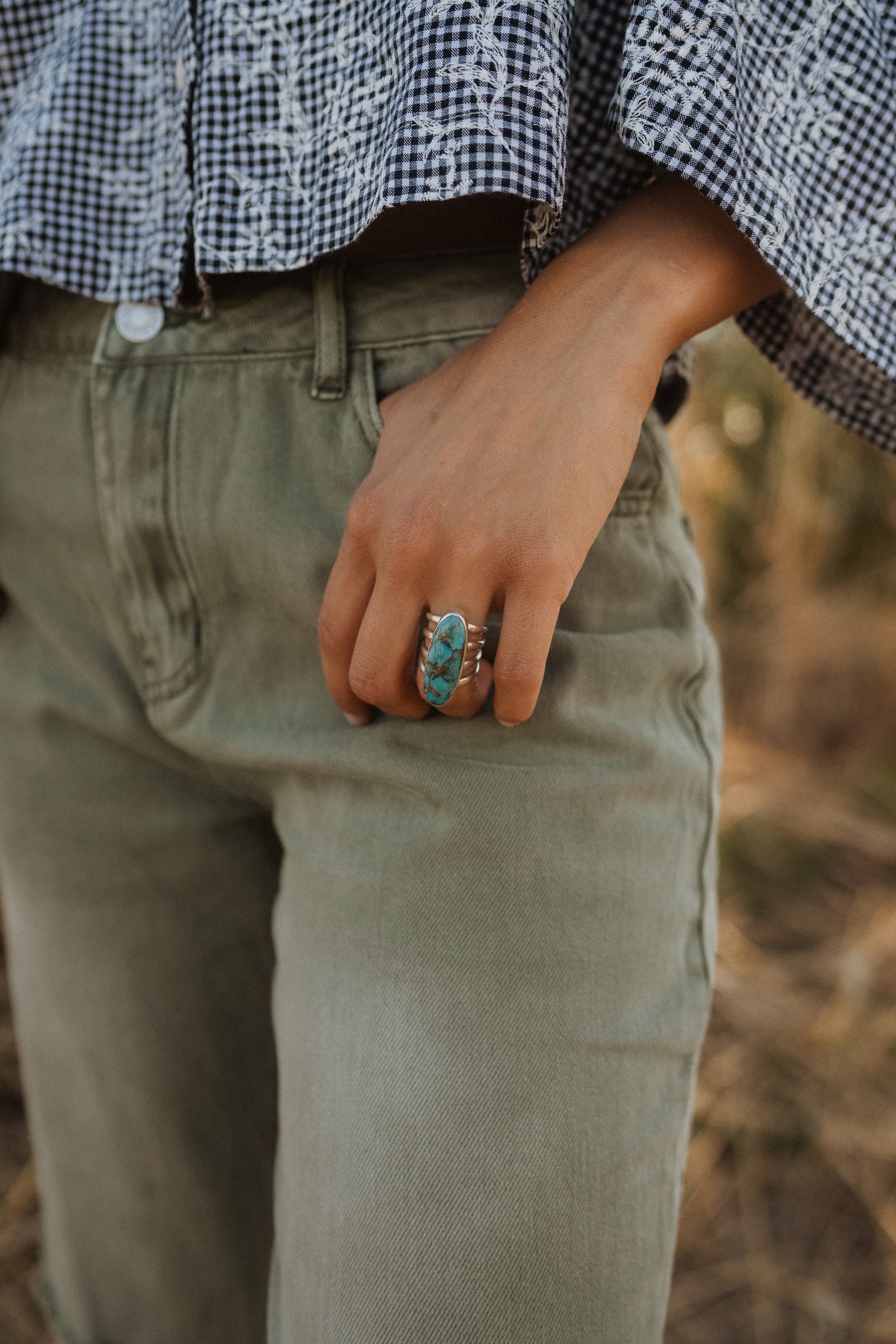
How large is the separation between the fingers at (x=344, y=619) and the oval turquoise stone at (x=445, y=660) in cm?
6

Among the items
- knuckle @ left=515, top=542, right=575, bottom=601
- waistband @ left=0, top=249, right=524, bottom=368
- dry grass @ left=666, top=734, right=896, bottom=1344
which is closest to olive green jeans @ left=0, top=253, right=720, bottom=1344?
waistband @ left=0, top=249, right=524, bottom=368

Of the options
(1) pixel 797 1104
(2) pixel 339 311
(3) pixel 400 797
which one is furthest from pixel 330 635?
(1) pixel 797 1104

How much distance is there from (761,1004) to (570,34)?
78.2 inches

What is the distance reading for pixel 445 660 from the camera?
0.59 m

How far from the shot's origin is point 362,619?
24.6 inches

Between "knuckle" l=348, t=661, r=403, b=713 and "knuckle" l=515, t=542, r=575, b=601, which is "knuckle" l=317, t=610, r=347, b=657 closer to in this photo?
"knuckle" l=348, t=661, r=403, b=713

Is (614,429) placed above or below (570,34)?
below

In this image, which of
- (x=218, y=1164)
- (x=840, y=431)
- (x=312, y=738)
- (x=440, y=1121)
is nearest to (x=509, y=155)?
(x=312, y=738)

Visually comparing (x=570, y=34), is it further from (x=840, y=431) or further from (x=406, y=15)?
(x=840, y=431)

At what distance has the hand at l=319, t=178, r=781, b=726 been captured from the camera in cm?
56

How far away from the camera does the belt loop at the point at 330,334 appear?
663 millimetres

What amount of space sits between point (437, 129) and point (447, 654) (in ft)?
1.02

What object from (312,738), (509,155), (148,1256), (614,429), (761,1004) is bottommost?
(761,1004)

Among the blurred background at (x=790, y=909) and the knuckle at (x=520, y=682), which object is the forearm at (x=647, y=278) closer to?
the knuckle at (x=520, y=682)
